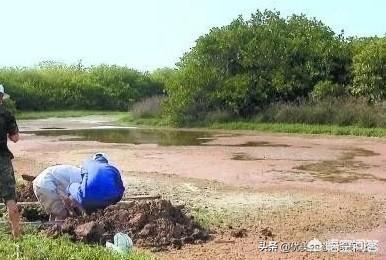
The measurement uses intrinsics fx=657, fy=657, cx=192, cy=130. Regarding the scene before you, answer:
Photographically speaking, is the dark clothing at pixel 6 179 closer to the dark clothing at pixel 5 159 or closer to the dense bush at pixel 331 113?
the dark clothing at pixel 5 159

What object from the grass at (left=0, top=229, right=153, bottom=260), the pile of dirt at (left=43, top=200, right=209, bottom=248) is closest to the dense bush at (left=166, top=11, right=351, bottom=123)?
the pile of dirt at (left=43, top=200, right=209, bottom=248)

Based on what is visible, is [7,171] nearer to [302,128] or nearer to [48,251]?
[48,251]

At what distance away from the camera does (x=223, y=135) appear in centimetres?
2606

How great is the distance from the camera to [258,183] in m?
12.7

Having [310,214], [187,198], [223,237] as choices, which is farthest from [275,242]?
[187,198]

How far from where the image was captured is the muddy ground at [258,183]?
8.15 meters

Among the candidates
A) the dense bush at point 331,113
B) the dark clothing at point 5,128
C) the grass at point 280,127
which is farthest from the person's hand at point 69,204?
the dense bush at point 331,113

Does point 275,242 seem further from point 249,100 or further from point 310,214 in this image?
point 249,100

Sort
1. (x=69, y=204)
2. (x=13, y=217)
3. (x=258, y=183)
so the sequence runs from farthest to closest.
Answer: (x=258, y=183) → (x=69, y=204) → (x=13, y=217)

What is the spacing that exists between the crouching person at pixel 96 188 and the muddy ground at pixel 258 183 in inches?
49.9

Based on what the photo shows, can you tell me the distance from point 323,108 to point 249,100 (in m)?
4.08

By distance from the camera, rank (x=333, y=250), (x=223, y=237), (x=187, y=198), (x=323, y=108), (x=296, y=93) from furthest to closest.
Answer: (x=296, y=93), (x=323, y=108), (x=187, y=198), (x=223, y=237), (x=333, y=250)

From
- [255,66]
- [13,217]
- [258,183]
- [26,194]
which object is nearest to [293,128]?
[255,66]

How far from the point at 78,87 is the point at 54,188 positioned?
47.4 m
